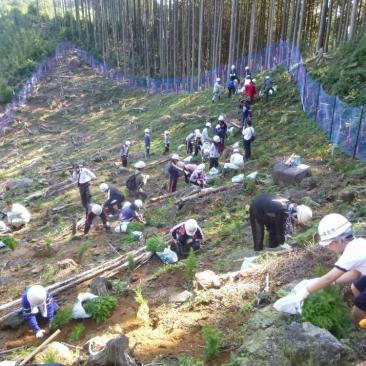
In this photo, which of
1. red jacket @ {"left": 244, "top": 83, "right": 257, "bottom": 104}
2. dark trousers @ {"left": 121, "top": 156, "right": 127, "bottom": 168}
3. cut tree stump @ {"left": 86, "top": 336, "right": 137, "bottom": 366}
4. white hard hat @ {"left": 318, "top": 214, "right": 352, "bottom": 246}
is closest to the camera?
white hard hat @ {"left": 318, "top": 214, "right": 352, "bottom": 246}

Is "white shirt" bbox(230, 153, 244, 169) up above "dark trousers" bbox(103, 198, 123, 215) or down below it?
above

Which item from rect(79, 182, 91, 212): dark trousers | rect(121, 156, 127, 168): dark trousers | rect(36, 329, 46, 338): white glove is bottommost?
rect(121, 156, 127, 168): dark trousers

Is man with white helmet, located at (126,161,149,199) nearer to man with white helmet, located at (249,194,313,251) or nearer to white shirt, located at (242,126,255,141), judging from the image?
white shirt, located at (242,126,255,141)

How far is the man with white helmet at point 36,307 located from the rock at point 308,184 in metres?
6.97

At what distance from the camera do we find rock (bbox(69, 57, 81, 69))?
43656 mm

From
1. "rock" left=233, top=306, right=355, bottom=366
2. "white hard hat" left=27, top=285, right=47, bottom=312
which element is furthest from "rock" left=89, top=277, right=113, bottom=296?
"rock" left=233, top=306, right=355, bottom=366

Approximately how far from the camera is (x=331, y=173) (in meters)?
11.7

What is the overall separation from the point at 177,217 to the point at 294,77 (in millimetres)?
11991

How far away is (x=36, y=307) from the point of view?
21.2ft

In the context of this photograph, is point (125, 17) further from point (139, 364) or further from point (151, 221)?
point (139, 364)

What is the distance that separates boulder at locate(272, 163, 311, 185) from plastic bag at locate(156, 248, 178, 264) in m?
4.47

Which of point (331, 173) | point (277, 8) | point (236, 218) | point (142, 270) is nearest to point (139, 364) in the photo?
point (142, 270)

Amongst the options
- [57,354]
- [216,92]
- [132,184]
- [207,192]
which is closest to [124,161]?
[132,184]

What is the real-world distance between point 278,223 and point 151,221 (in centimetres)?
449
